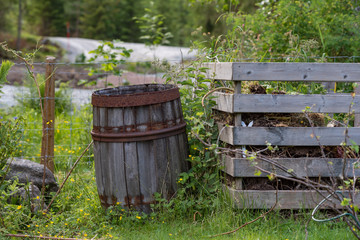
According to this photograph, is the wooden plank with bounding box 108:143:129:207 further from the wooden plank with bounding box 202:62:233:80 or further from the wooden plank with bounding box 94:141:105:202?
the wooden plank with bounding box 202:62:233:80

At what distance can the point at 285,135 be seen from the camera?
3.28 meters

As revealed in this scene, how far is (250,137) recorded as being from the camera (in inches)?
129

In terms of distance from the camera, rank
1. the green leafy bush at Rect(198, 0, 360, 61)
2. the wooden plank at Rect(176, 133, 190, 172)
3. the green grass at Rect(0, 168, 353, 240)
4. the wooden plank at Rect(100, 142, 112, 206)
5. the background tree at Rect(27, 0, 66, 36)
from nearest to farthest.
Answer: the green grass at Rect(0, 168, 353, 240) < the wooden plank at Rect(100, 142, 112, 206) < the wooden plank at Rect(176, 133, 190, 172) < the green leafy bush at Rect(198, 0, 360, 61) < the background tree at Rect(27, 0, 66, 36)

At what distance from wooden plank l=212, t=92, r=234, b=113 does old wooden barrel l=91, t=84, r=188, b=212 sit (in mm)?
409

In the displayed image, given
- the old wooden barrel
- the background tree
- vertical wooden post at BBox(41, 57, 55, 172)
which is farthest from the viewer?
the background tree

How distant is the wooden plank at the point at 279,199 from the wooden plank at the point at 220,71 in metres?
0.97

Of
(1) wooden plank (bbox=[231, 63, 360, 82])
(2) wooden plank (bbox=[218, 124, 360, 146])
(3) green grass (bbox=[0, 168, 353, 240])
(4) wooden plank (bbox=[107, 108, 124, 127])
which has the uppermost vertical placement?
(1) wooden plank (bbox=[231, 63, 360, 82])

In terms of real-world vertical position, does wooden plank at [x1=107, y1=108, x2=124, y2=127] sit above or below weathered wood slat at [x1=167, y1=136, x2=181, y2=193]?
above

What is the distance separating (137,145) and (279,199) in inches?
48.9

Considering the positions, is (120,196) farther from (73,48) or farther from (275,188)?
(73,48)

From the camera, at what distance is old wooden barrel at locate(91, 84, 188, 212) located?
3209 millimetres

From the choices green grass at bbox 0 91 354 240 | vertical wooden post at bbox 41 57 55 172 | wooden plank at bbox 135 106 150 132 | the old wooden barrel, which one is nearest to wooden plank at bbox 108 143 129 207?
the old wooden barrel

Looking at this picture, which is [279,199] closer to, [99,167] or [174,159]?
[174,159]

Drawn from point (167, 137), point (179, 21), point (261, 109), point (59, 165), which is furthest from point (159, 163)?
point (179, 21)
